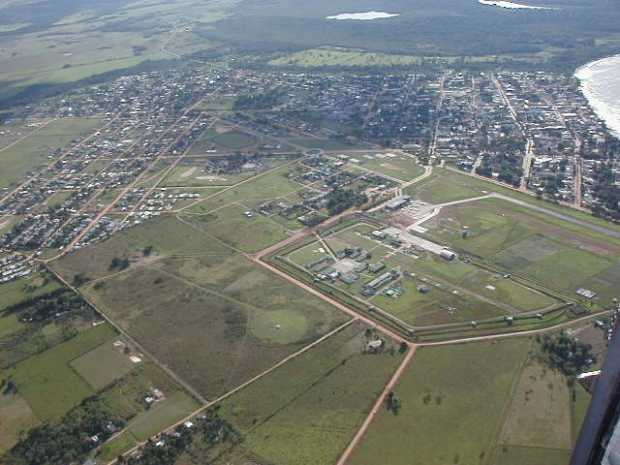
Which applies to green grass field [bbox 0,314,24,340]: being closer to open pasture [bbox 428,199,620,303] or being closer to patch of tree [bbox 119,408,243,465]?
patch of tree [bbox 119,408,243,465]

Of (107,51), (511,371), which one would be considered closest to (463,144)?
(511,371)

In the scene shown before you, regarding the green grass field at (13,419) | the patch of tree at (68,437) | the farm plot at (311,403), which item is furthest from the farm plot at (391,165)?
the green grass field at (13,419)

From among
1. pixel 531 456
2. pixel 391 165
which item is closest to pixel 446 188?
pixel 391 165

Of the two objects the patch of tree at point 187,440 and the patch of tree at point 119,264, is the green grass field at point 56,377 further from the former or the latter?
the patch of tree at point 119,264

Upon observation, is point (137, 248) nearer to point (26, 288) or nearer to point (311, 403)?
point (26, 288)

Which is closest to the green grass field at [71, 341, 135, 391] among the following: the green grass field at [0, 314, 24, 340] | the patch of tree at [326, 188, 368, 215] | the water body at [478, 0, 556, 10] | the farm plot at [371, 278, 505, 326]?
the green grass field at [0, 314, 24, 340]
